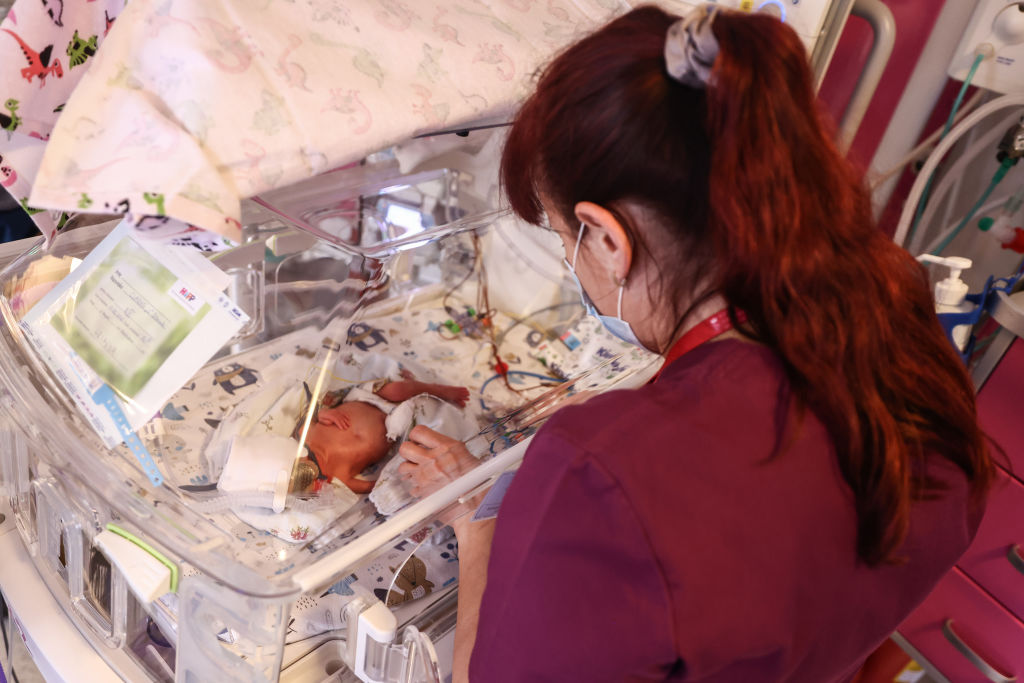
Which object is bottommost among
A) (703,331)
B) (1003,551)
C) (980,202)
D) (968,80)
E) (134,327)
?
(1003,551)

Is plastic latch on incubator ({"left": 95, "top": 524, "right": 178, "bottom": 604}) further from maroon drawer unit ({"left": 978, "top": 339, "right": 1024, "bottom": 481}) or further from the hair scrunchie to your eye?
maroon drawer unit ({"left": 978, "top": 339, "right": 1024, "bottom": 481})

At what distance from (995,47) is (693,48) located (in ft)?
4.64

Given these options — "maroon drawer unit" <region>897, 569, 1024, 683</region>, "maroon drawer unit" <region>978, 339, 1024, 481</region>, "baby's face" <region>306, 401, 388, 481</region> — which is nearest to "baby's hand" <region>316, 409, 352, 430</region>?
"baby's face" <region>306, 401, 388, 481</region>

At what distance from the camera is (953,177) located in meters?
1.85

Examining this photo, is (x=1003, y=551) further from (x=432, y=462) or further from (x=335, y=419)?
(x=335, y=419)

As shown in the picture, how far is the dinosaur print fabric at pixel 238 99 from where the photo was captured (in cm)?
72

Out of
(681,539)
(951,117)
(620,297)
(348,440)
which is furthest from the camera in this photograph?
(951,117)

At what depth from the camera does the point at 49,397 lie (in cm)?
100

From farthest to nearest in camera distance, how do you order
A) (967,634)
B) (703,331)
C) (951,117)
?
(951,117) → (967,634) → (703,331)

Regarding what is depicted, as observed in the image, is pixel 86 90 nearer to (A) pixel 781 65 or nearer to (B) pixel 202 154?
(B) pixel 202 154

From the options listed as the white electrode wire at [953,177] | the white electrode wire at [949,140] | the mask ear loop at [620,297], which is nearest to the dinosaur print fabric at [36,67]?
the mask ear loop at [620,297]

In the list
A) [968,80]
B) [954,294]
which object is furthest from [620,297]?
[968,80]

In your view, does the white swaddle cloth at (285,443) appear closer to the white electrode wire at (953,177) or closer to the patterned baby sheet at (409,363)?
the patterned baby sheet at (409,363)

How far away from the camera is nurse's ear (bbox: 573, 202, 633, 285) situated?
2.49 ft
